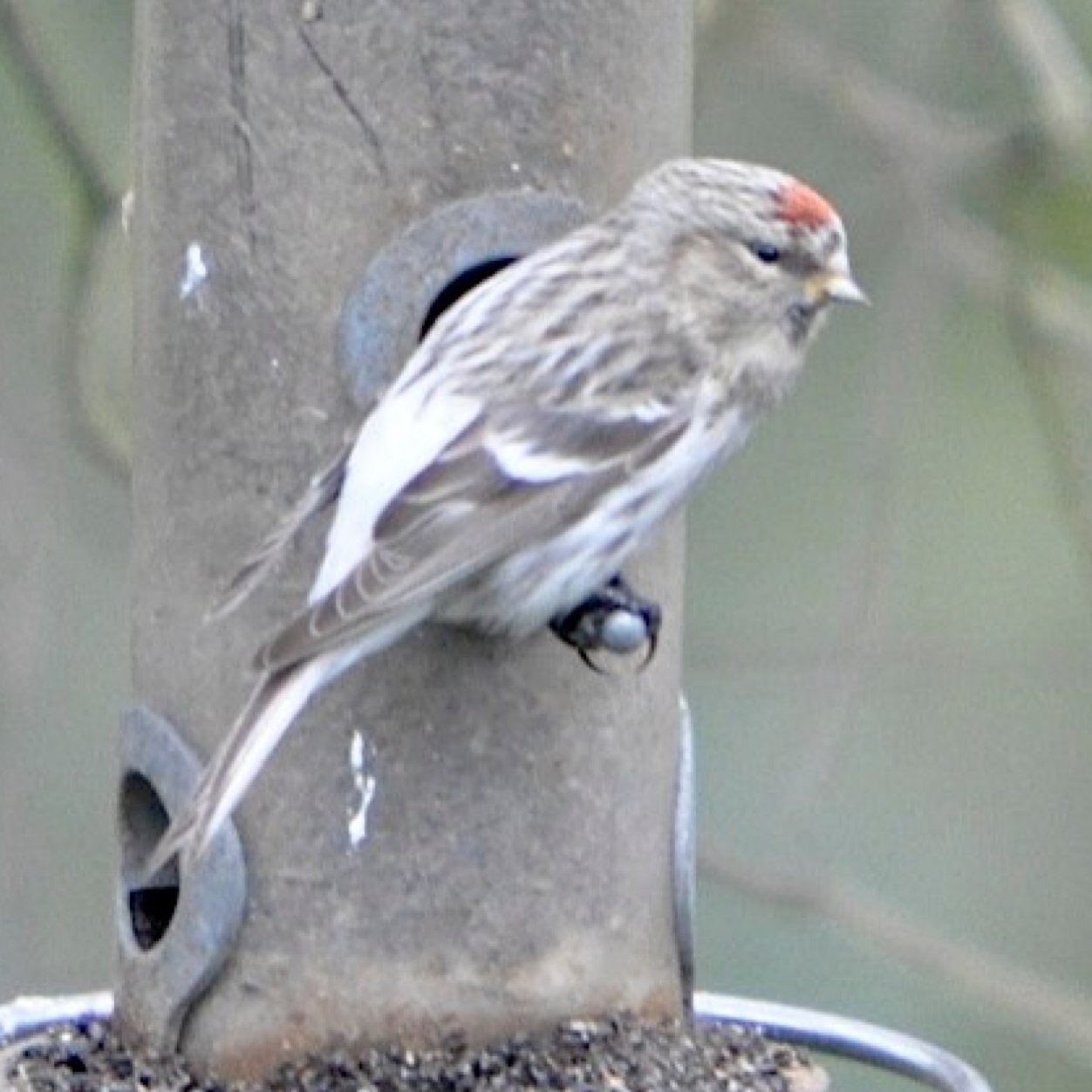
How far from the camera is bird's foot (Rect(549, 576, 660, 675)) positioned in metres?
6.72

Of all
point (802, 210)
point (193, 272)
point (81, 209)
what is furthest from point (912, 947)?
point (193, 272)

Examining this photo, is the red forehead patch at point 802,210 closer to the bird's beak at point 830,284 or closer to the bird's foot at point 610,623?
the bird's beak at point 830,284

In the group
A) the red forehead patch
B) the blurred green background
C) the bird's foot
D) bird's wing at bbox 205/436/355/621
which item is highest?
the red forehead patch

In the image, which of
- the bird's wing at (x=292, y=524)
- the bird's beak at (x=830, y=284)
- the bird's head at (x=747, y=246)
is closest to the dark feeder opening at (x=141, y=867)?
the bird's wing at (x=292, y=524)

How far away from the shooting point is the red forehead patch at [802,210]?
6832mm

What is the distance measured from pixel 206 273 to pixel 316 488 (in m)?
0.48

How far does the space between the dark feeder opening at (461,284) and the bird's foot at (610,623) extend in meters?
0.49

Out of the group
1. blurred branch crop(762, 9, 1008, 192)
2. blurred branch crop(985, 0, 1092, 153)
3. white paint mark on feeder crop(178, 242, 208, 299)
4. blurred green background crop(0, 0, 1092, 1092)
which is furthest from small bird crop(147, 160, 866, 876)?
blurred branch crop(762, 9, 1008, 192)

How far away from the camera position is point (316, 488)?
666 cm

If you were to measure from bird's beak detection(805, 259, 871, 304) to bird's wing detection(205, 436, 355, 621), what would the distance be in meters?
0.74

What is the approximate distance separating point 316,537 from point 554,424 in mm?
415

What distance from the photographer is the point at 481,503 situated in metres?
6.54

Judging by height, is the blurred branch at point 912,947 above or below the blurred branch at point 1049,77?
below

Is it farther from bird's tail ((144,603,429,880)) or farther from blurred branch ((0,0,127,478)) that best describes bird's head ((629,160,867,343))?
blurred branch ((0,0,127,478))
